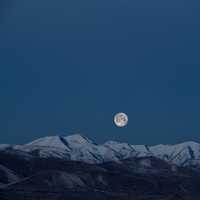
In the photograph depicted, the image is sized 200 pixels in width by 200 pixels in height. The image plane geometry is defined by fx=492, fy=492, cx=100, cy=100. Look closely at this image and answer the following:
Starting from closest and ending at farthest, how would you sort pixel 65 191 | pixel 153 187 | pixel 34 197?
pixel 34 197
pixel 65 191
pixel 153 187

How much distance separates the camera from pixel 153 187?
16650cm

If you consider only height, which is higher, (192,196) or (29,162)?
(29,162)

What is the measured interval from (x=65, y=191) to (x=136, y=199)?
1997cm

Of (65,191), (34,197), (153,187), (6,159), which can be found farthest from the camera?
(6,159)

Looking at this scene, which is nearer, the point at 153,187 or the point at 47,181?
the point at 47,181

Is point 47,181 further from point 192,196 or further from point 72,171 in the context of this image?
point 192,196

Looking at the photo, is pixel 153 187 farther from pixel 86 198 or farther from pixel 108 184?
pixel 86 198

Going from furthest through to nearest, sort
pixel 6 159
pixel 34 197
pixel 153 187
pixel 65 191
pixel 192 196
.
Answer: pixel 6 159
pixel 153 187
pixel 192 196
pixel 65 191
pixel 34 197

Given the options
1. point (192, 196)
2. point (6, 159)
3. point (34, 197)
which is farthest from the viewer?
point (6, 159)

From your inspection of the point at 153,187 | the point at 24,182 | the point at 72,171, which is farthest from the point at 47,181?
the point at 153,187

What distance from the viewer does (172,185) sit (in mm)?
174375

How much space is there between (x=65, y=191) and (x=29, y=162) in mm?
62211

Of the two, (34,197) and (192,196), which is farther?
(192,196)

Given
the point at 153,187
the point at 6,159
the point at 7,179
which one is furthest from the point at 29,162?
the point at 153,187
